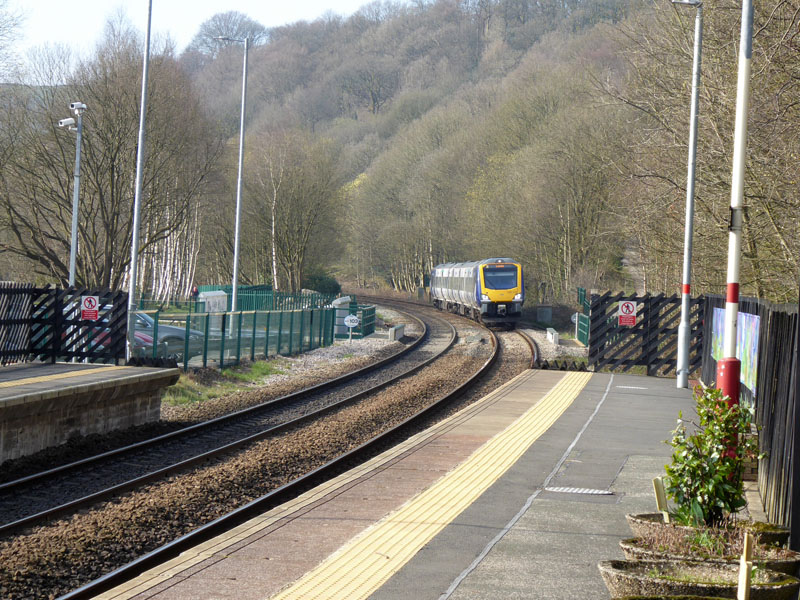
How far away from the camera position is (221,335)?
23.4m

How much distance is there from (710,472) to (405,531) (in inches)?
105

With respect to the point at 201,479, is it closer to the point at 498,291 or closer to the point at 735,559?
the point at 735,559

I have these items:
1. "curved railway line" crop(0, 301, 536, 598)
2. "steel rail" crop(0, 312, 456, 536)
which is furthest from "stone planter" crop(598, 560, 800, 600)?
"steel rail" crop(0, 312, 456, 536)

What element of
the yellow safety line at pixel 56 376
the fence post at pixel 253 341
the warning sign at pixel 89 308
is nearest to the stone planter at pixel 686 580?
the yellow safety line at pixel 56 376

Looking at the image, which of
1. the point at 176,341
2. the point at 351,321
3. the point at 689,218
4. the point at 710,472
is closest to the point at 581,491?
the point at 710,472

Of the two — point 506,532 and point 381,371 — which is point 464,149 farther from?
point 506,532

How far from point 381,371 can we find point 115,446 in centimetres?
1233

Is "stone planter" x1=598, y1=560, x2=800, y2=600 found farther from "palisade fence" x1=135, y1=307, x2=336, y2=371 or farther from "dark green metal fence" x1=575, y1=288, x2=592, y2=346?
"dark green metal fence" x1=575, y1=288, x2=592, y2=346

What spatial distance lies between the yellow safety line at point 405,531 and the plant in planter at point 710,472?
2107 mm

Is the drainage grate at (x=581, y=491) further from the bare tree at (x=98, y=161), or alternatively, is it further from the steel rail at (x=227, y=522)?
the bare tree at (x=98, y=161)

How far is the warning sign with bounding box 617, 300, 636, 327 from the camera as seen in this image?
76.6ft

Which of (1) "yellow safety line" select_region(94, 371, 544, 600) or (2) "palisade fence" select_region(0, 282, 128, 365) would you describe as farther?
(2) "palisade fence" select_region(0, 282, 128, 365)

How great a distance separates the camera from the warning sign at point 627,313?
23.3 m

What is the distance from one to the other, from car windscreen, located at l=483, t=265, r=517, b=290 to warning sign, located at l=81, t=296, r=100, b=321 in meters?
27.1
